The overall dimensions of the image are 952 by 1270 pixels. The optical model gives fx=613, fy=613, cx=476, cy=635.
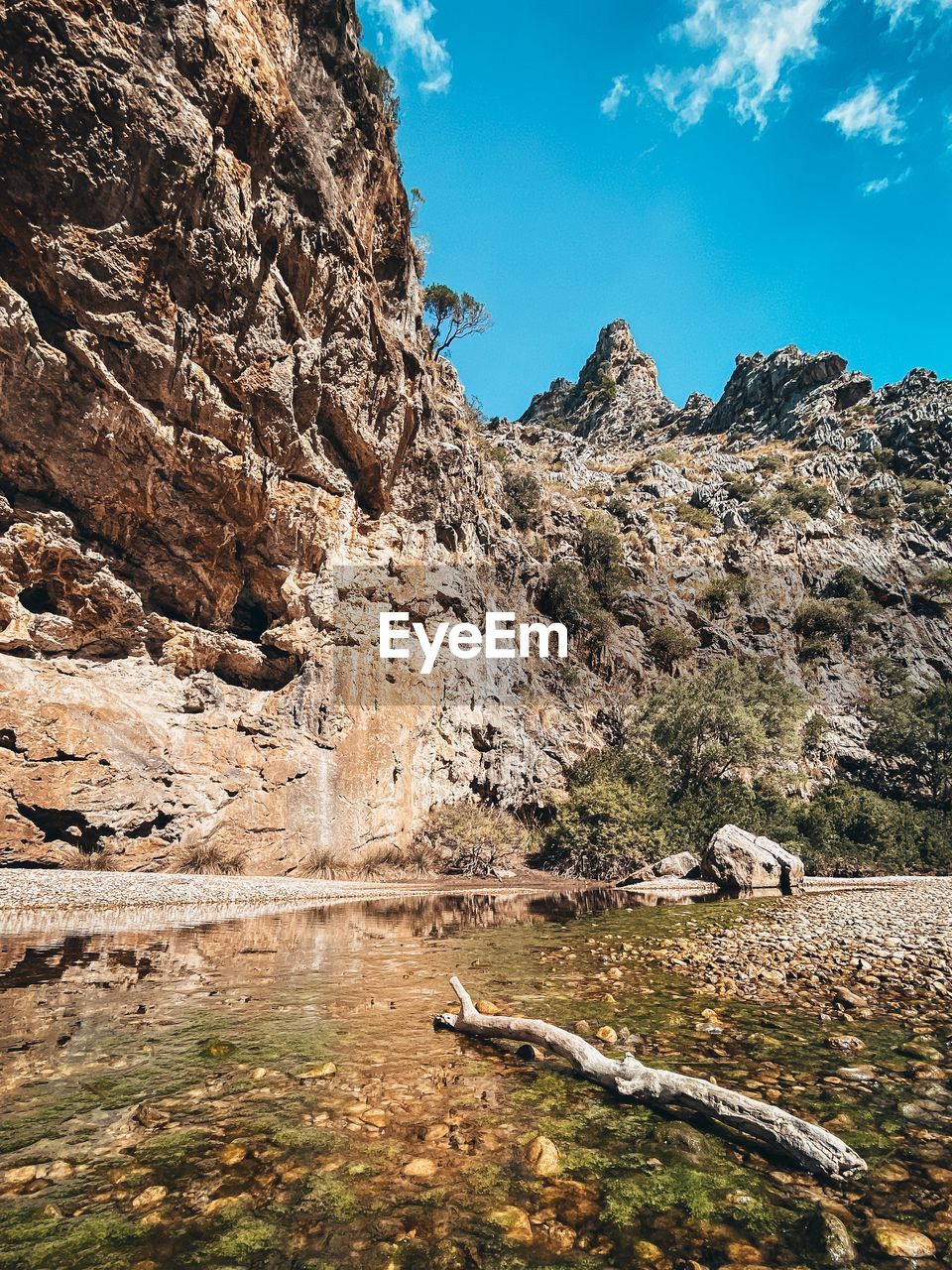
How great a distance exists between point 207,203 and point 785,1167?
25.5m

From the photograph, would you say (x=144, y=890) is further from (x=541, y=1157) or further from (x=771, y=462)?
(x=771, y=462)

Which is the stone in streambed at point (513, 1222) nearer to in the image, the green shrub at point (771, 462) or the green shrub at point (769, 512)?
the green shrub at point (769, 512)

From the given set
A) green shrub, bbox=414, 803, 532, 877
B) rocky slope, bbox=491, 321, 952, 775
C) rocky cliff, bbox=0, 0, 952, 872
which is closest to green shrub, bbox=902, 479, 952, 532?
rocky slope, bbox=491, 321, 952, 775

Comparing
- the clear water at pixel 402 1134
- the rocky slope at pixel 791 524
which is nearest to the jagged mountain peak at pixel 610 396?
the rocky slope at pixel 791 524

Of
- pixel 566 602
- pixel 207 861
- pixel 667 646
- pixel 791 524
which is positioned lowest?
pixel 207 861

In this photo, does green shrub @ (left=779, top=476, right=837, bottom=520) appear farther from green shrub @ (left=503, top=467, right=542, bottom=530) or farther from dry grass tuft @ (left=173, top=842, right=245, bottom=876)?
dry grass tuft @ (left=173, top=842, right=245, bottom=876)

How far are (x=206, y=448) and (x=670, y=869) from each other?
24.1 m

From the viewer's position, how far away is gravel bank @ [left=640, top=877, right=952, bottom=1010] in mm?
7341

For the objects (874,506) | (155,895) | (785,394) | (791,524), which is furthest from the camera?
(785,394)

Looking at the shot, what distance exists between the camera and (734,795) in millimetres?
30656

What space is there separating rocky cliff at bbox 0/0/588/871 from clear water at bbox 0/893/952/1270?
1379cm

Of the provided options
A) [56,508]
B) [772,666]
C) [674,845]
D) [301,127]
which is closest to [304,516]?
[56,508]

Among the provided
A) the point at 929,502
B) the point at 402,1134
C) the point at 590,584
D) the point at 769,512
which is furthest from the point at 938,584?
the point at 402,1134

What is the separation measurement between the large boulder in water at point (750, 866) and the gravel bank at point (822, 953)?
808 cm
